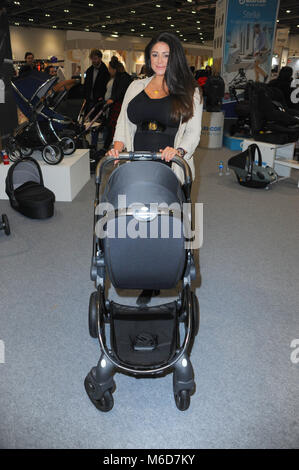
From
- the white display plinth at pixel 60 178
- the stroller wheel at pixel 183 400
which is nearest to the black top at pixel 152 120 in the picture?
the stroller wheel at pixel 183 400

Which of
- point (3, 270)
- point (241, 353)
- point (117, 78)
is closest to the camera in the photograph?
point (241, 353)

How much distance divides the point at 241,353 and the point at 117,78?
5471 mm

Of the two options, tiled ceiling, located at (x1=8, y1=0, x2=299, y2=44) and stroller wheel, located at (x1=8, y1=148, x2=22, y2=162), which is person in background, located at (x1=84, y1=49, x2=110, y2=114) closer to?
stroller wheel, located at (x1=8, y1=148, x2=22, y2=162)

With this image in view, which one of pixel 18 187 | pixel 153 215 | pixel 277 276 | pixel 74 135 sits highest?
pixel 153 215

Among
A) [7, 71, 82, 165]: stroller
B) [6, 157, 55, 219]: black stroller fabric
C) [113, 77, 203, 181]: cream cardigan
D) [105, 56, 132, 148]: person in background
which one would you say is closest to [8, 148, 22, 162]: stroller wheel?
[7, 71, 82, 165]: stroller

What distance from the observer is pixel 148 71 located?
2.44m

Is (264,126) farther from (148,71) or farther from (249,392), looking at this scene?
(249,392)

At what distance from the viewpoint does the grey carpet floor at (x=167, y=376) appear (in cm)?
159

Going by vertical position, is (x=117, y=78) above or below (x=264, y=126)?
above

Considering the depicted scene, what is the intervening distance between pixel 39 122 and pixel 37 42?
18.5 metres

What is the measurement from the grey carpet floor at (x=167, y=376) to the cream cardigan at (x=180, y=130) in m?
1.02

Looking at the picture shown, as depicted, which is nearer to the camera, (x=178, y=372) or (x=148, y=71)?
(x=178, y=372)

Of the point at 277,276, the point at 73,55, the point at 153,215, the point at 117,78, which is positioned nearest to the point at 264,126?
the point at 117,78

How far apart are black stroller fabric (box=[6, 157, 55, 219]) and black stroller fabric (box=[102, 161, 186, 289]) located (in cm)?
221
